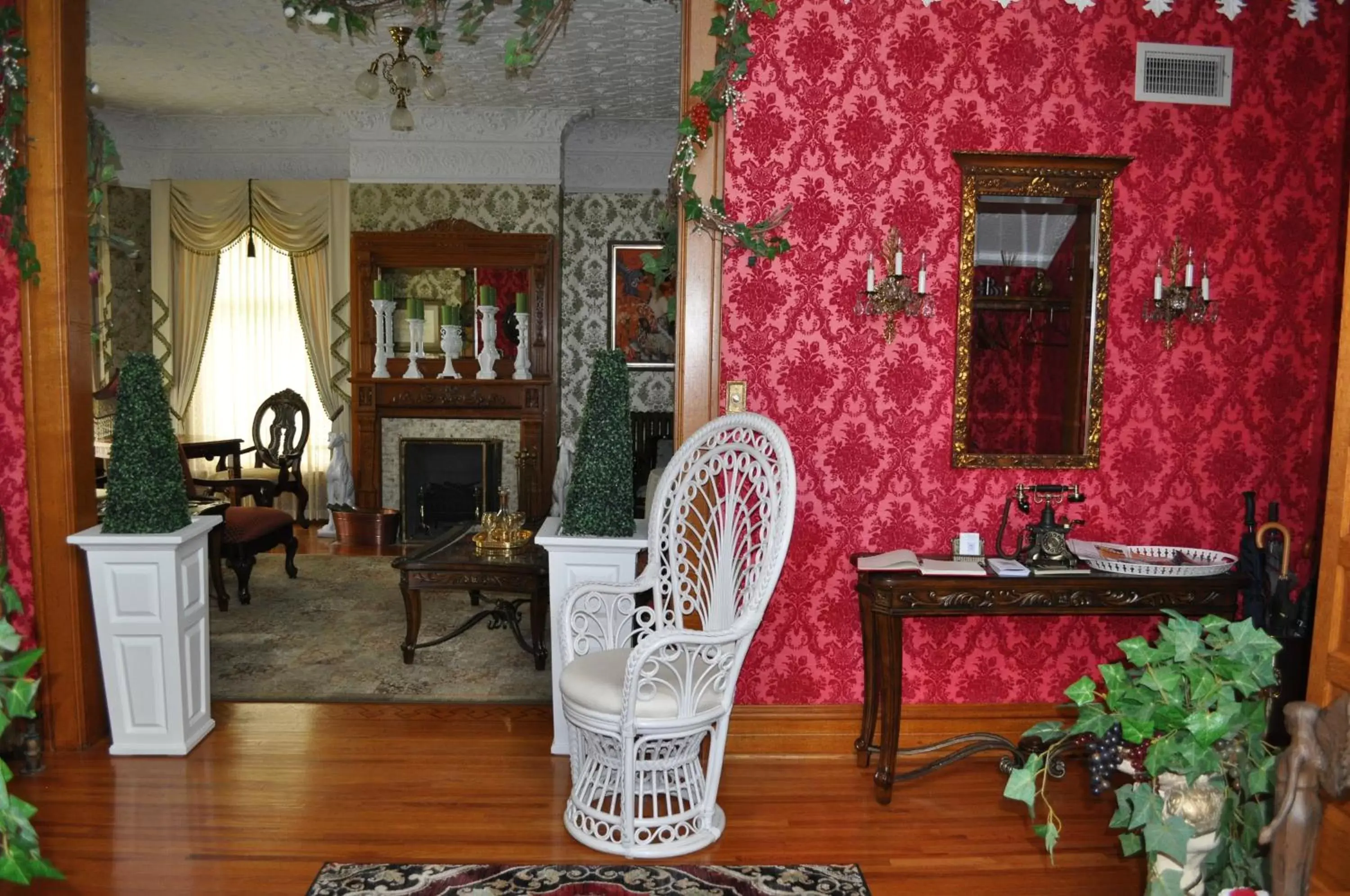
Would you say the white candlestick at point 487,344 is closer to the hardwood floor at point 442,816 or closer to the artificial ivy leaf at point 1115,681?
the hardwood floor at point 442,816

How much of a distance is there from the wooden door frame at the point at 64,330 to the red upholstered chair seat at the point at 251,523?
2.17 m

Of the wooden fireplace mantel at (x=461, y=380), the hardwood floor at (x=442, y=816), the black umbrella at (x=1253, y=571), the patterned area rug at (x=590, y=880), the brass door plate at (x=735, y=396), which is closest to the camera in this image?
the patterned area rug at (x=590, y=880)

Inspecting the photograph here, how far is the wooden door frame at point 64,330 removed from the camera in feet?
12.5

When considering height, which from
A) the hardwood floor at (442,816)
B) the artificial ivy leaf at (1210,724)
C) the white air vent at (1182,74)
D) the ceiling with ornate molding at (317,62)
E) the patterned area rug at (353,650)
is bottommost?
the patterned area rug at (353,650)

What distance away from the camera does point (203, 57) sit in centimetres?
711

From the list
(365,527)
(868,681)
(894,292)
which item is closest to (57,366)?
(894,292)

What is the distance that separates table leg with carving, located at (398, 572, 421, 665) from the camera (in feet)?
16.4

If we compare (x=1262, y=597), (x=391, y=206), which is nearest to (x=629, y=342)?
(x=391, y=206)

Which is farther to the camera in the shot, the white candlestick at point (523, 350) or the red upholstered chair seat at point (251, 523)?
the white candlestick at point (523, 350)

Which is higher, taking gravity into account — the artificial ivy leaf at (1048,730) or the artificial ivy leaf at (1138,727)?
the artificial ivy leaf at (1138,727)

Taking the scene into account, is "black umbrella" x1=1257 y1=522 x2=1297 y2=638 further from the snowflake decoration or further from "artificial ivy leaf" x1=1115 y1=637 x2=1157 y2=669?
"artificial ivy leaf" x1=1115 y1=637 x2=1157 y2=669

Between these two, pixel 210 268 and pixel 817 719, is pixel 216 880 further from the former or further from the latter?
pixel 210 268

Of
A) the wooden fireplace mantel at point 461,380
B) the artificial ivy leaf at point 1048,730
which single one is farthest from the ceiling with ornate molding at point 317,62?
the artificial ivy leaf at point 1048,730

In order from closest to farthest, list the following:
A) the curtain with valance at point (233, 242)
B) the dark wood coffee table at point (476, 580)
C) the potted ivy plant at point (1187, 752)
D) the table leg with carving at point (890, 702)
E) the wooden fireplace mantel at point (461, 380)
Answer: the potted ivy plant at point (1187, 752)
the table leg with carving at point (890, 702)
the dark wood coffee table at point (476, 580)
the wooden fireplace mantel at point (461, 380)
the curtain with valance at point (233, 242)
